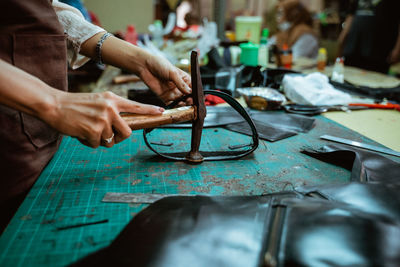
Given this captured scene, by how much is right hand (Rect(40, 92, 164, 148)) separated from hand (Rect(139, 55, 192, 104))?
0.47 meters

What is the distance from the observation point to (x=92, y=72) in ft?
11.0

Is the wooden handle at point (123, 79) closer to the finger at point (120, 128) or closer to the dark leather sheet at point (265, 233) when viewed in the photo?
the finger at point (120, 128)

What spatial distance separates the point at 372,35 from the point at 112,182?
426 centimetres

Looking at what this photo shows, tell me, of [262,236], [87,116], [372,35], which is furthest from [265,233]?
[372,35]

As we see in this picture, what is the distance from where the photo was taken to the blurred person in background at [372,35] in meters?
3.67

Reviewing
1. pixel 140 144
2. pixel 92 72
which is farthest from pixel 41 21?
pixel 92 72

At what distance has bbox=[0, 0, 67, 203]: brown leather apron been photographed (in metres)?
0.83

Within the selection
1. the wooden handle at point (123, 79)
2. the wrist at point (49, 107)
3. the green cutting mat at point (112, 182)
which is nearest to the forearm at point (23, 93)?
the wrist at point (49, 107)

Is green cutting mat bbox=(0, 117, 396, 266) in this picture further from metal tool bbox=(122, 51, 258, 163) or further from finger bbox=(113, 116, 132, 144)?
finger bbox=(113, 116, 132, 144)

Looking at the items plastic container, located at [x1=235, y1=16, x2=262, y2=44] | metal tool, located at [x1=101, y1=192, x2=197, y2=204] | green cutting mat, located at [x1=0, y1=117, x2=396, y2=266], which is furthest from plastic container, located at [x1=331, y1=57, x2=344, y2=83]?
metal tool, located at [x1=101, y1=192, x2=197, y2=204]

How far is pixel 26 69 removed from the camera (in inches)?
35.0

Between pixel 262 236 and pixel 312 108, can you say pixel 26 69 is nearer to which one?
pixel 262 236

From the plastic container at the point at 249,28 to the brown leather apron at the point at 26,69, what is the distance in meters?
2.48

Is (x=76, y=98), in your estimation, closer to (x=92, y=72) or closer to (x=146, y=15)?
(x=92, y=72)
